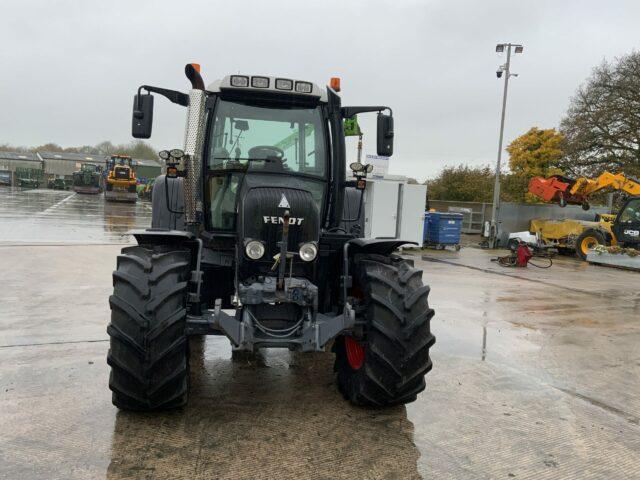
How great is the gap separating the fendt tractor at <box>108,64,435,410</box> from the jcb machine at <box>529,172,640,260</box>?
49.4ft

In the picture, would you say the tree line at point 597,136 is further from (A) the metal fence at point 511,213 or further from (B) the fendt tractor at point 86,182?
(B) the fendt tractor at point 86,182

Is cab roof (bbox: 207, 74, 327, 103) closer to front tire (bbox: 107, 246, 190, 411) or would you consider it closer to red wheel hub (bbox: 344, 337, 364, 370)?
front tire (bbox: 107, 246, 190, 411)

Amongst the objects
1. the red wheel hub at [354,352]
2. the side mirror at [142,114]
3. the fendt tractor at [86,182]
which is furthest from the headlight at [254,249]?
the fendt tractor at [86,182]

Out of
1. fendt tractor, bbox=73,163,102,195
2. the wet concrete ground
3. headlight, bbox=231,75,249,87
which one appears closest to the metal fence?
the wet concrete ground

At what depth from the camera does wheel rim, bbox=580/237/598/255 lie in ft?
59.7

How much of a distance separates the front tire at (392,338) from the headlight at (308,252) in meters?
0.42

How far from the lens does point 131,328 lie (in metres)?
3.61

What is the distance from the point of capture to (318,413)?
4141 millimetres

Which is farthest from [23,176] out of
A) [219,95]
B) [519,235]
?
[219,95]

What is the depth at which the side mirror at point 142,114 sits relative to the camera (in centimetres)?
463

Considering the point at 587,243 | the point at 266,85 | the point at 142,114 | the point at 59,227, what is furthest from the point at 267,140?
the point at 587,243

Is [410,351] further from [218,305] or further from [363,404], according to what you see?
[218,305]

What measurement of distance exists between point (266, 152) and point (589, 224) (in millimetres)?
17709

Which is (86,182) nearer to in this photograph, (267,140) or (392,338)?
(267,140)
